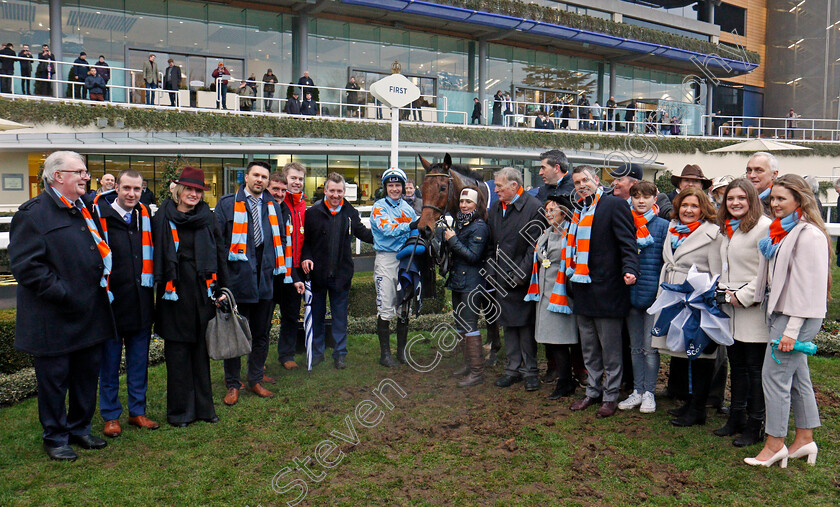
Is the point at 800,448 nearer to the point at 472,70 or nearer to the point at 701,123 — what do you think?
A: the point at 472,70

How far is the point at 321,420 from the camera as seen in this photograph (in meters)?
4.99

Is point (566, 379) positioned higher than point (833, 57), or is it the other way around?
point (833, 57)

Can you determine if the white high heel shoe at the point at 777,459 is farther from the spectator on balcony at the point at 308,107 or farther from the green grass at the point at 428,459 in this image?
the spectator on balcony at the point at 308,107

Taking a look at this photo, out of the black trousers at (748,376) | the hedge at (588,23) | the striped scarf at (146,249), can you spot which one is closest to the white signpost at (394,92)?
the striped scarf at (146,249)

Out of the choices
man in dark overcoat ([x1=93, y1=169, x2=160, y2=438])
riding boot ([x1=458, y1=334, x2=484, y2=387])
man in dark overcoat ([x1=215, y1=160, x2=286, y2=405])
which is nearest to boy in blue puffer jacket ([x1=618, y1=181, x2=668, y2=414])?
riding boot ([x1=458, y1=334, x2=484, y2=387])

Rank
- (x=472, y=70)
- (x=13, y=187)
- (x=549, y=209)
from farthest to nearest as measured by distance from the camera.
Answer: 1. (x=472, y=70)
2. (x=13, y=187)
3. (x=549, y=209)

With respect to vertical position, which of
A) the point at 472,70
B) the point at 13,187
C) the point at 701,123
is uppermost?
the point at 472,70

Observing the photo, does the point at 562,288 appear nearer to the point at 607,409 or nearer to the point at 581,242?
the point at 581,242

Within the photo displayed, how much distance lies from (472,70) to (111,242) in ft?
84.4

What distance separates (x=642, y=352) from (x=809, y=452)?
4.58 ft

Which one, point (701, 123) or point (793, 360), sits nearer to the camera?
point (793, 360)

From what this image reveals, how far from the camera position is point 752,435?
14.3 feet

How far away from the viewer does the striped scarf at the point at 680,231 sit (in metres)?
4.71

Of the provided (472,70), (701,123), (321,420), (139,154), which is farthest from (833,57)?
(321,420)
